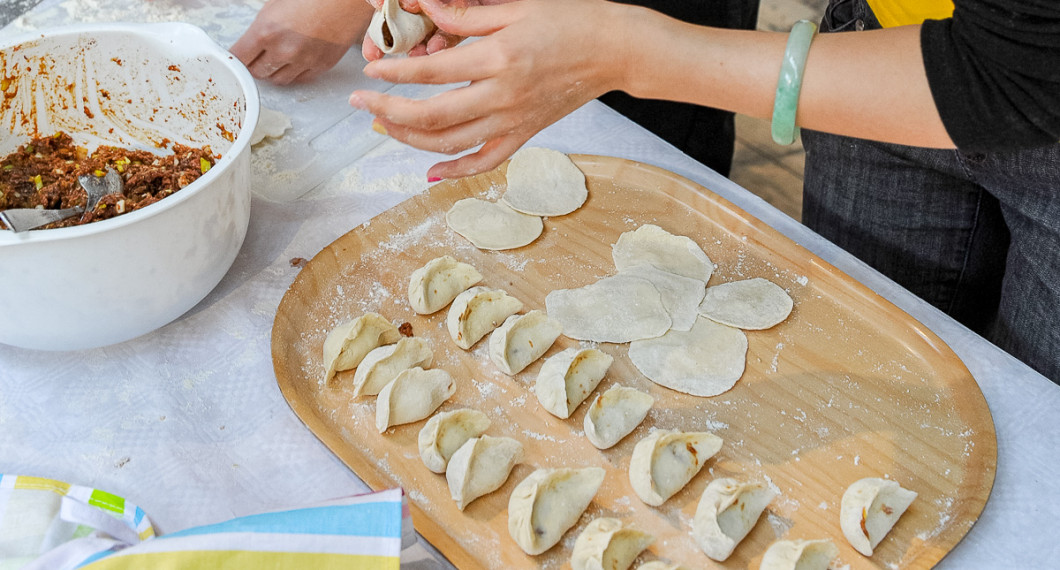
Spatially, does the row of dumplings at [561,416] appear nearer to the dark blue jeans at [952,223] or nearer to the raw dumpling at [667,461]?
the raw dumpling at [667,461]

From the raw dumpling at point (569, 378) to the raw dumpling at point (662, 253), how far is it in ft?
0.82

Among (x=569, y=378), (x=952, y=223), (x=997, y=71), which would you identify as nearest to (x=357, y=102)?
(x=569, y=378)

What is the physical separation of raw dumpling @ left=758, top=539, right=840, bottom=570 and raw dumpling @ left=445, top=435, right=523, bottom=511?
39cm

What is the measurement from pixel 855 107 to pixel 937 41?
12 centimetres

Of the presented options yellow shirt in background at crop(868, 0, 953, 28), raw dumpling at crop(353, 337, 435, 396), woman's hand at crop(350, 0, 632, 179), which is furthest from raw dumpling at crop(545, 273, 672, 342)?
yellow shirt in background at crop(868, 0, 953, 28)

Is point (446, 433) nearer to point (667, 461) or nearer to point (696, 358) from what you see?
point (667, 461)

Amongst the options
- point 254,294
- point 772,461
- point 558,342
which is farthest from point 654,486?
point 254,294

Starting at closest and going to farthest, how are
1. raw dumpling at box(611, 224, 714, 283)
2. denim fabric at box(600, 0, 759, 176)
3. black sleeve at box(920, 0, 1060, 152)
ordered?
black sleeve at box(920, 0, 1060, 152), raw dumpling at box(611, 224, 714, 283), denim fabric at box(600, 0, 759, 176)

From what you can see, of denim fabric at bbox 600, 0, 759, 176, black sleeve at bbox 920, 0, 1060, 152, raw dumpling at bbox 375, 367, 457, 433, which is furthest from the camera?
denim fabric at bbox 600, 0, 759, 176

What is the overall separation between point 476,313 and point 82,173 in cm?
74

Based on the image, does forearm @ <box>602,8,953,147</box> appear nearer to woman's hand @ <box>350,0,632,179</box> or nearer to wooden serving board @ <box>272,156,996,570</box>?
woman's hand @ <box>350,0,632,179</box>

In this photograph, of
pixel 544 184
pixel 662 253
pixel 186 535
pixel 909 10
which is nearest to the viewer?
pixel 186 535

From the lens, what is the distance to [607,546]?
1.07 m

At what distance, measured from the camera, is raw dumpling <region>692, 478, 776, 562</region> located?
3.66ft
